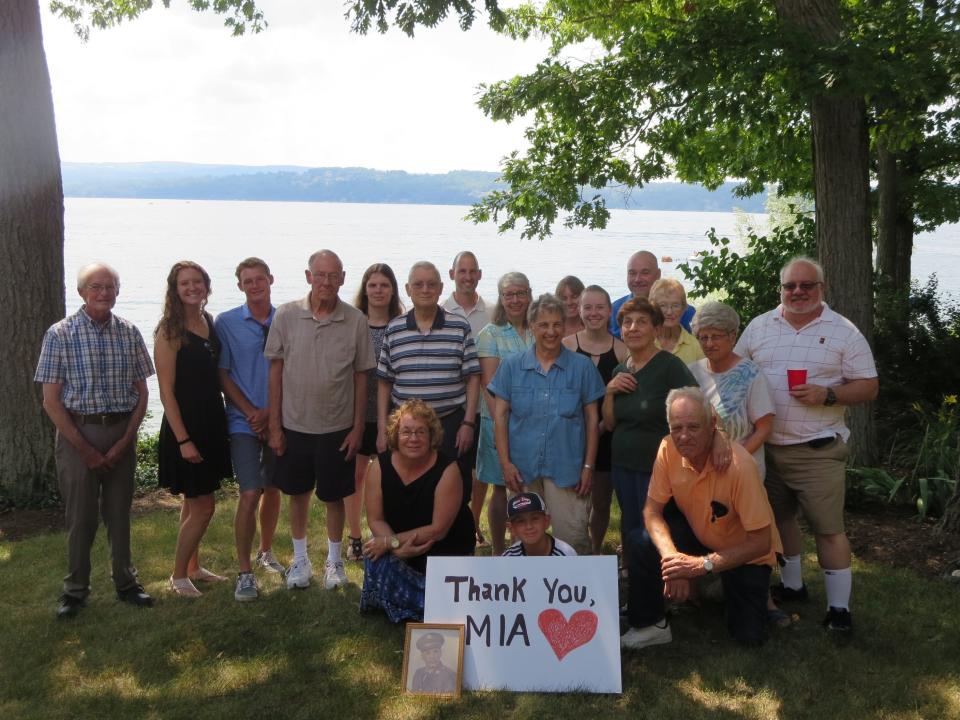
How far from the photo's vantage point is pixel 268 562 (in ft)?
18.3

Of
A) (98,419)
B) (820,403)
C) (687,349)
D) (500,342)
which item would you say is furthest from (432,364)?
(820,403)

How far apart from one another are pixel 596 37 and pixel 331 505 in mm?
7478

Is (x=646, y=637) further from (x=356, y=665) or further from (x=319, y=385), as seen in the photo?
(x=319, y=385)

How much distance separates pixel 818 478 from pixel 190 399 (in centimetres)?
335

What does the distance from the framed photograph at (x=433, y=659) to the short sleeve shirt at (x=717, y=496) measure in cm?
118

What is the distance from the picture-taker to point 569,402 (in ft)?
15.3

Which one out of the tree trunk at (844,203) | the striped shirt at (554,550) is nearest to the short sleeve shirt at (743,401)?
the striped shirt at (554,550)

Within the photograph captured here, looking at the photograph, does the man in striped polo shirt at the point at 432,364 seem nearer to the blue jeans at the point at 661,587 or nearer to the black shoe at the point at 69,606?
the blue jeans at the point at 661,587

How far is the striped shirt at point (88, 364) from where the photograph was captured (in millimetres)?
4594

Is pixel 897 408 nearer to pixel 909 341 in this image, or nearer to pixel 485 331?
pixel 909 341

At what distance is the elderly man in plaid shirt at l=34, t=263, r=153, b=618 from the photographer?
4605 millimetres

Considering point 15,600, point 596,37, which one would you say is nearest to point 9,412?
point 15,600

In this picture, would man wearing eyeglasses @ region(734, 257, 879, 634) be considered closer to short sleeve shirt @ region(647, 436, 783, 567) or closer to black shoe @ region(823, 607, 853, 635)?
black shoe @ region(823, 607, 853, 635)

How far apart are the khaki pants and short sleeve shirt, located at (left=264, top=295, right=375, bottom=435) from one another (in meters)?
0.90
